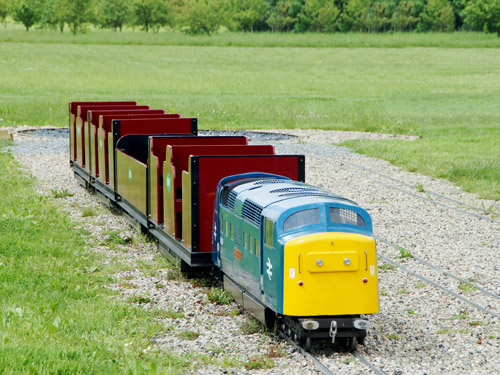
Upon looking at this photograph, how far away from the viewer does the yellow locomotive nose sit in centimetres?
825

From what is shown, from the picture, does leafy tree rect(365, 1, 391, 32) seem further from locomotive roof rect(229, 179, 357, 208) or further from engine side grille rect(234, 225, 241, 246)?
engine side grille rect(234, 225, 241, 246)

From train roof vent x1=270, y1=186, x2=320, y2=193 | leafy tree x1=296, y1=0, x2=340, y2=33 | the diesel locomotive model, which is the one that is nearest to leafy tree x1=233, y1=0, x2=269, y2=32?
leafy tree x1=296, y1=0, x2=340, y2=33

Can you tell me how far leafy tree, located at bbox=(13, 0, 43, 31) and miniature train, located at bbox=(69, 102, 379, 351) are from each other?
4571 inches

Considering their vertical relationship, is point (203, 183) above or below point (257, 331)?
above

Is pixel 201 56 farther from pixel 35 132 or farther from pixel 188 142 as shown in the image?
pixel 188 142

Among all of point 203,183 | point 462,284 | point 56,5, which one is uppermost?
point 56,5

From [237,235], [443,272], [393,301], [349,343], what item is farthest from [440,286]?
[237,235]

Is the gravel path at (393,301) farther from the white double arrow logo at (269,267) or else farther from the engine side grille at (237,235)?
the engine side grille at (237,235)

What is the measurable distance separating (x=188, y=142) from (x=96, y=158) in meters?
4.99

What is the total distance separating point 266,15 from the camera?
13738 cm

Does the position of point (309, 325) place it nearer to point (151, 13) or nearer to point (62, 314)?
point (62, 314)

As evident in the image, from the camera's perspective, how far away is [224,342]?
895cm

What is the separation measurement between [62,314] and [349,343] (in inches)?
133

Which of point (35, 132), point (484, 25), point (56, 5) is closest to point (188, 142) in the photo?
point (35, 132)
